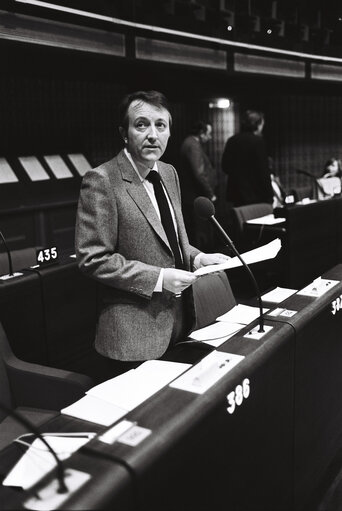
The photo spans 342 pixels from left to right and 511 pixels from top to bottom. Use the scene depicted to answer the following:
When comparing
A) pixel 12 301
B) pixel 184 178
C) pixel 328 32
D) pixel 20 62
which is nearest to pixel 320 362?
pixel 12 301

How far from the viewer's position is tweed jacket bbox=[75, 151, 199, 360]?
1647mm

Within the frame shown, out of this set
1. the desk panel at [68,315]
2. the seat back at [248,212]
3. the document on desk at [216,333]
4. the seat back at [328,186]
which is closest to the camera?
the document on desk at [216,333]

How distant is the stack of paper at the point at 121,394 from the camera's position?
137cm

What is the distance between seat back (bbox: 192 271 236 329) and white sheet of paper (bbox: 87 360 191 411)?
0.76m

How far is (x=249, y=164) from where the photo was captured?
554 centimetres

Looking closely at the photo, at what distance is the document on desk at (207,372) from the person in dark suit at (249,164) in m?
4.21

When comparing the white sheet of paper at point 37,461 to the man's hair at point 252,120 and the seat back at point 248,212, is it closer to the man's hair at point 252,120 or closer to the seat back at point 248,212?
the seat back at point 248,212

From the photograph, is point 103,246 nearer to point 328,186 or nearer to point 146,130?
point 146,130

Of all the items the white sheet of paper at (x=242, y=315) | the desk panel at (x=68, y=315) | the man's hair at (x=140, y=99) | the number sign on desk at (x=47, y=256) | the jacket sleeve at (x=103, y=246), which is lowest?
the desk panel at (x=68, y=315)

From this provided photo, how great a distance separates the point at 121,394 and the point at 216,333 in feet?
2.06

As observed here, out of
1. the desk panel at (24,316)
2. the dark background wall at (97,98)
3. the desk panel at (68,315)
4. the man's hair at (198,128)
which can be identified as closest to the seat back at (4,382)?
the desk panel at (24,316)

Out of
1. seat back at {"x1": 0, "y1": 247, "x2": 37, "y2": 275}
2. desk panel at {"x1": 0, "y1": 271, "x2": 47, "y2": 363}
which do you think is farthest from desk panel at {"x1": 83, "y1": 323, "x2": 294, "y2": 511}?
seat back at {"x1": 0, "y1": 247, "x2": 37, "y2": 275}

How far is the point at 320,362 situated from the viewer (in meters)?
1.98

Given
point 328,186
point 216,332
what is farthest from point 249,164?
point 216,332
